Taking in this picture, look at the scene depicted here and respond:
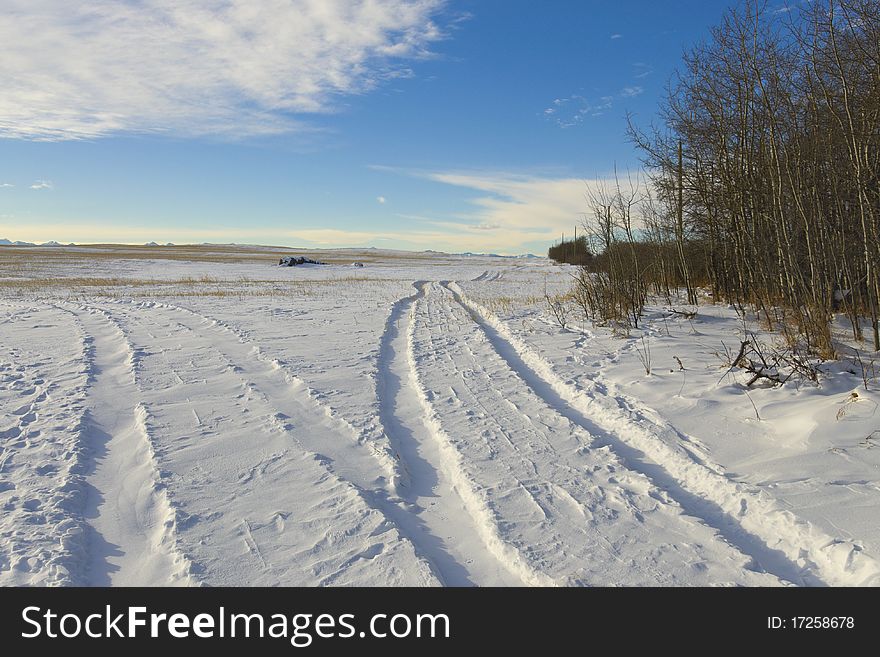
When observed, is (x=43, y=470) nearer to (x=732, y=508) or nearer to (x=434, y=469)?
(x=434, y=469)

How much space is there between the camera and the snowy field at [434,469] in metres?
3.66

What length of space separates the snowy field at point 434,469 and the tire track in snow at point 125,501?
0.07ft

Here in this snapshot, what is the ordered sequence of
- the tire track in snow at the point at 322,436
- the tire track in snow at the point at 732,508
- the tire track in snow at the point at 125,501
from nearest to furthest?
the tire track in snow at the point at 732,508, the tire track in snow at the point at 125,501, the tire track in snow at the point at 322,436

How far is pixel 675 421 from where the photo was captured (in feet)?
20.5

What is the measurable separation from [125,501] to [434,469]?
2.48m

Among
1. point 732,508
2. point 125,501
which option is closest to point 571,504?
point 732,508

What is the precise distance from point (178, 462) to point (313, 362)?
168 inches

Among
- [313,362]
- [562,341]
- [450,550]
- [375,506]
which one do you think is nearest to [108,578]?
[375,506]

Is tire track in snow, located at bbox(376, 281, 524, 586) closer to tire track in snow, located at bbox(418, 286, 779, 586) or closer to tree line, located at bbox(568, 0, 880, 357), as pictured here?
tire track in snow, located at bbox(418, 286, 779, 586)

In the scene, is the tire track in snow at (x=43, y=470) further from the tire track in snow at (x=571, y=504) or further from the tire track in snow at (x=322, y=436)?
the tire track in snow at (x=571, y=504)

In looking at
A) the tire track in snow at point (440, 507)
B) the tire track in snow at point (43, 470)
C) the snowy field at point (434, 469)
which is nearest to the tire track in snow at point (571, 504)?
the snowy field at point (434, 469)
